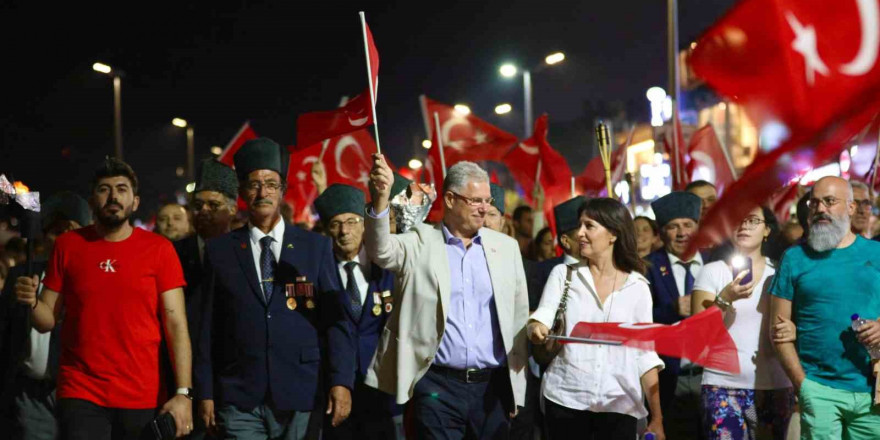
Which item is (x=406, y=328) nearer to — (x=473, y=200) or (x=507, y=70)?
(x=473, y=200)

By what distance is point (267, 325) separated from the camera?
21.6 feet

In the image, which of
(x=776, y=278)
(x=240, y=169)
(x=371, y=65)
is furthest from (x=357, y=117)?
(x=776, y=278)

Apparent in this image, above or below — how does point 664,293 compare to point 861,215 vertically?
below

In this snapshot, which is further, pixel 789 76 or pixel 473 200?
pixel 473 200

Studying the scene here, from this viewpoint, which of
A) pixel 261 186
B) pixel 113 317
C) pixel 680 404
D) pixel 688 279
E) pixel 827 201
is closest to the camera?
pixel 113 317

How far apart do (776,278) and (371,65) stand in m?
3.24

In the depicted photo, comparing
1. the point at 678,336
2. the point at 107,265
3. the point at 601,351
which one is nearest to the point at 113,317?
the point at 107,265

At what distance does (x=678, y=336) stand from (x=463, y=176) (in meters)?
1.73

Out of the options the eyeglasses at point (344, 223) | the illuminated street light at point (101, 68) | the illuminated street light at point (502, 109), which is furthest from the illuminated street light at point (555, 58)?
the eyeglasses at point (344, 223)

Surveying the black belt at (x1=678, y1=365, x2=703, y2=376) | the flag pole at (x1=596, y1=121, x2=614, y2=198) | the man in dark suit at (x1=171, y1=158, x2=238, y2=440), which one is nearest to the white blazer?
the man in dark suit at (x1=171, y1=158, x2=238, y2=440)

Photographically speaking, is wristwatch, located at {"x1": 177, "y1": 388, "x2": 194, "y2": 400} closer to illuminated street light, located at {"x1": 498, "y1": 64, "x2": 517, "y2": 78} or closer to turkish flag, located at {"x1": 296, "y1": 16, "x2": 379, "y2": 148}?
turkish flag, located at {"x1": 296, "y1": 16, "x2": 379, "y2": 148}

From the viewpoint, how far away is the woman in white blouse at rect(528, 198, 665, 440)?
257 inches

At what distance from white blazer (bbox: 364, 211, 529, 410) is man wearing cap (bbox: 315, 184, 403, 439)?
855mm

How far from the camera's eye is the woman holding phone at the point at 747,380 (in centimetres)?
739
